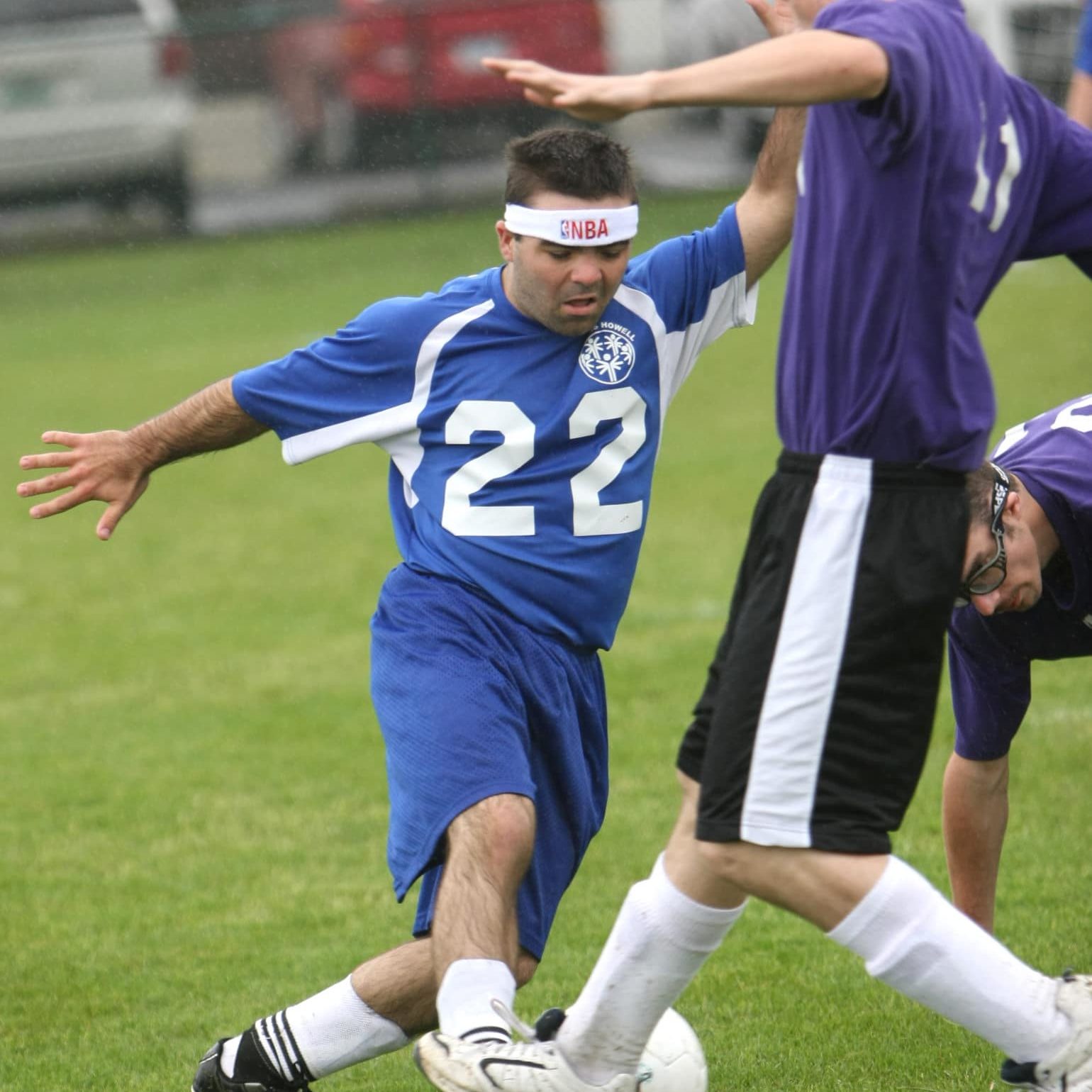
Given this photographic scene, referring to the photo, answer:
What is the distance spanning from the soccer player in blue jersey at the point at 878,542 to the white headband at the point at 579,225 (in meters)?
0.75

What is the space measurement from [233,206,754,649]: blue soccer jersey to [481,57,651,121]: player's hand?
118cm

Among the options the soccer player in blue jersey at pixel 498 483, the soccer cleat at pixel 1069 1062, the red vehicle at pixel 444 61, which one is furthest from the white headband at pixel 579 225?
the red vehicle at pixel 444 61

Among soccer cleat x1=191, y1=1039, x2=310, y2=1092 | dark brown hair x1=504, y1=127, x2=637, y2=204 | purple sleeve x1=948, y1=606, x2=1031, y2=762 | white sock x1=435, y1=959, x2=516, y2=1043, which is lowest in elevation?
soccer cleat x1=191, y1=1039, x2=310, y2=1092

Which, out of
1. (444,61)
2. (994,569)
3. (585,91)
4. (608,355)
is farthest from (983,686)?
(444,61)

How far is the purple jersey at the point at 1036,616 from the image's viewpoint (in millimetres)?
3918

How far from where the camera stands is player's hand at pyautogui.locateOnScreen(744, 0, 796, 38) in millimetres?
3779

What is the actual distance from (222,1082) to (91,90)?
15.9 meters

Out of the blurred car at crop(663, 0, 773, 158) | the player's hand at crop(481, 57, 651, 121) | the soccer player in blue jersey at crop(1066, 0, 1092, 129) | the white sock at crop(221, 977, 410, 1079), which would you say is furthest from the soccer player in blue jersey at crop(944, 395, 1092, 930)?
the blurred car at crop(663, 0, 773, 158)

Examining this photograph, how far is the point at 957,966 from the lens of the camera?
3123mm

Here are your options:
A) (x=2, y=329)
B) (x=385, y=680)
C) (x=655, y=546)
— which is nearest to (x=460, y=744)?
(x=385, y=680)

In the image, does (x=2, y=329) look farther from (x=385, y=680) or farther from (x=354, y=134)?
(x=385, y=680)

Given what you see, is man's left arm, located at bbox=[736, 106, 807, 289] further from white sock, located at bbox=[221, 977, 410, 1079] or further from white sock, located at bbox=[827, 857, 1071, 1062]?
white sock, located at bbox=[221, 977, 410, 1079]

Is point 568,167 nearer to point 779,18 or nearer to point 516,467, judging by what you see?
point 779,18

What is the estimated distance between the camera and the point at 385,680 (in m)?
3.94
